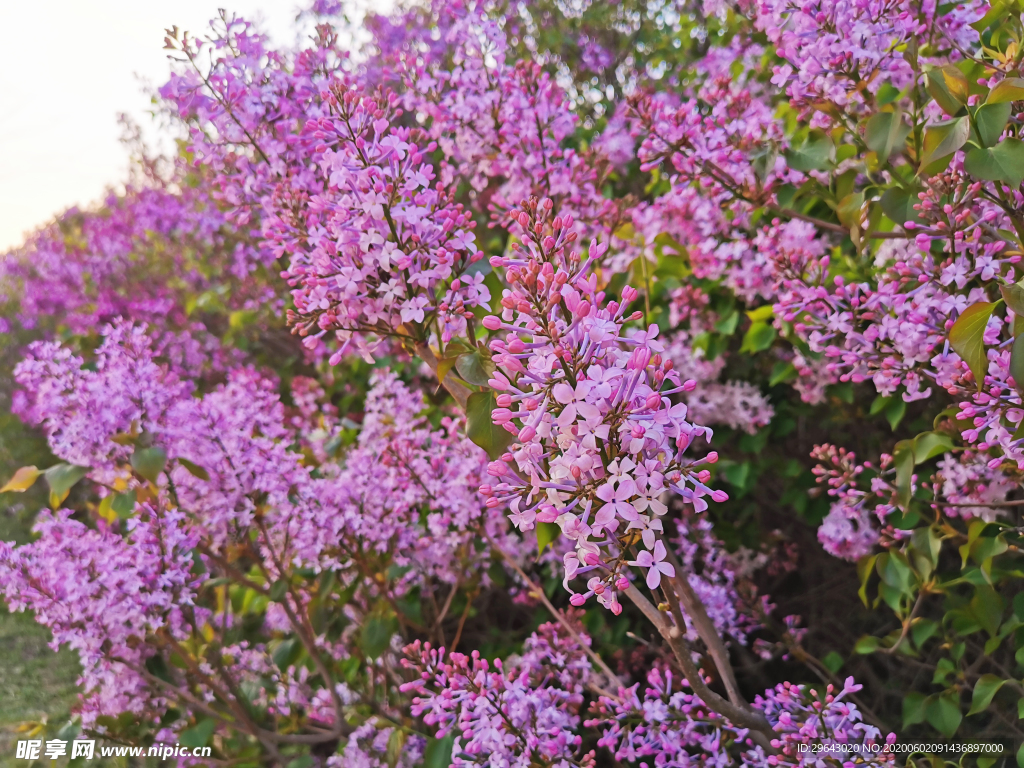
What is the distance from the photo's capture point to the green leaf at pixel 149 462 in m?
1.92

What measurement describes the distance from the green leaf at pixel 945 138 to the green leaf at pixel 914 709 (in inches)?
52.8

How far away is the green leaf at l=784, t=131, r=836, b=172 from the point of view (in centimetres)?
165

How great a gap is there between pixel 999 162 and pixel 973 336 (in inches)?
12.2

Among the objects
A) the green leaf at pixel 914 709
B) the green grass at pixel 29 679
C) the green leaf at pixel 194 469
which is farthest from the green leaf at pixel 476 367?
the green grass at pixel 29 679

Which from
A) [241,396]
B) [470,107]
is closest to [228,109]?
[470,107]

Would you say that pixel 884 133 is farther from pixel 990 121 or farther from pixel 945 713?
pixel 945 713

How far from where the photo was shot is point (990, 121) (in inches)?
46.5

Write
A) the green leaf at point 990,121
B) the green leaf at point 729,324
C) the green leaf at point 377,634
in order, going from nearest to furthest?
the green leaf at point 990,121 < the green leaf at point 377,634 < the green leaf at point 729,324

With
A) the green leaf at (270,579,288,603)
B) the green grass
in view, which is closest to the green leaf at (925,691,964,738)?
the green leaf at (270,579,288,603)

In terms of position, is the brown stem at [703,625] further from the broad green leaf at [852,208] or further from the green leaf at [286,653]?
the green leaf at [286,653]

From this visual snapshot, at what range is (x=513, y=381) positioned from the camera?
3.17 ft

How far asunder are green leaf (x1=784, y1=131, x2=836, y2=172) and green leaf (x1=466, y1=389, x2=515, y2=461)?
38.7 inches

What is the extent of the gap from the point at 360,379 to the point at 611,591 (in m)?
3.04

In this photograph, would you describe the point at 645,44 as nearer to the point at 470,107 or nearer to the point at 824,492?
the point at 470,107
